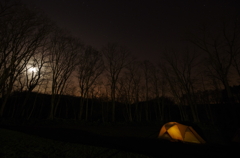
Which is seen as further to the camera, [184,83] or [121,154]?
[184,83]

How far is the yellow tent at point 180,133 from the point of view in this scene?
372 inches

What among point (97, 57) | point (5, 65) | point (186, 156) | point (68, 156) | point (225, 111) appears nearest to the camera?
point (68, 156)

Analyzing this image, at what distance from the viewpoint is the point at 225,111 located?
15.0 m

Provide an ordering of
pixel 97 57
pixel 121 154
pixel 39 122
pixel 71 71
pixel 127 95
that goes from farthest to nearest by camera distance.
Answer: pixel 127 95
pixel 97 57
pixel 71 71
pixel 39 122
pixel 121 154

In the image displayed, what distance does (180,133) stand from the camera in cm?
987

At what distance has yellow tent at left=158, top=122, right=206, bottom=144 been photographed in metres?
9.44

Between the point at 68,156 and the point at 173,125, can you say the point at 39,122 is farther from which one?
the point at 173,125

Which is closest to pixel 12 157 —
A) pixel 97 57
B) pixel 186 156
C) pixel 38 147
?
pixel 38 147

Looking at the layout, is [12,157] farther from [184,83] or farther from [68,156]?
[184,83]

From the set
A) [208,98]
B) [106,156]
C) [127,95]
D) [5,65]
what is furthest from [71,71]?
[208,98]

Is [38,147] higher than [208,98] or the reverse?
the reverse

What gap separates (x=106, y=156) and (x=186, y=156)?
Result: 3859mm

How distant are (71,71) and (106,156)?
1720 cm

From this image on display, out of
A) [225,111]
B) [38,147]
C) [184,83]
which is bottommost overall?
[38,147]
